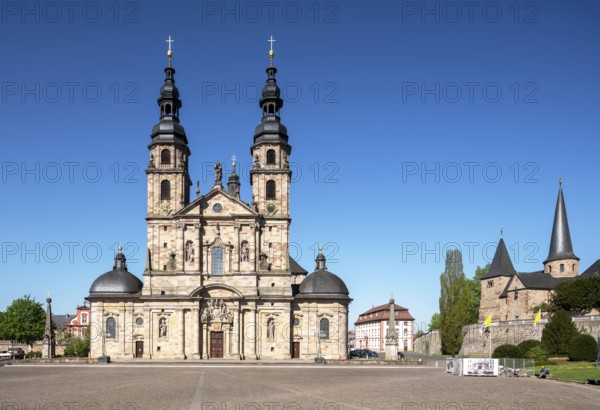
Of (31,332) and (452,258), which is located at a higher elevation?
(452,258)

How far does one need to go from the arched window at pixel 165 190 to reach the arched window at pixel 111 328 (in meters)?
12.8

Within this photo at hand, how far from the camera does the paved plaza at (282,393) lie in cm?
2308

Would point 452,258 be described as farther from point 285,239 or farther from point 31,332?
point 31,332

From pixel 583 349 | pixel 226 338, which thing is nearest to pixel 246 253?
pixel 226 338

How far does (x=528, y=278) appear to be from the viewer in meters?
87.7

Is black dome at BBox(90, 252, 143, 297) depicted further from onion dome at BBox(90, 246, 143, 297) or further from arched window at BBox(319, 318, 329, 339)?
arched window at BBox(319, 318, 329, 339)

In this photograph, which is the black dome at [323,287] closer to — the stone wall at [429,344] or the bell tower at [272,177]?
the bell tower at [272,177]

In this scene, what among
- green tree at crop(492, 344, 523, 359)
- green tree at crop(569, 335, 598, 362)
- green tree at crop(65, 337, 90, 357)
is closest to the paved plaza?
green tree at crop(569, 335, 598, 362)

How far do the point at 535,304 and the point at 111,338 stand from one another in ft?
174

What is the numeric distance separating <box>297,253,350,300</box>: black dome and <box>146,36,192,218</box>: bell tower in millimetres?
14879

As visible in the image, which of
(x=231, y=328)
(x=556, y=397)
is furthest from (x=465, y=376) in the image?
(x=231, y=328)

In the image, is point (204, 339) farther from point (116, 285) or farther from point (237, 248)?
point (116, 285)

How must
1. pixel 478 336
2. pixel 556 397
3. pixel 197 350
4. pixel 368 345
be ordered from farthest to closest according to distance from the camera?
pixel 368 345 < pixel 478 336 < pixel 197 350 < pixel 556 397

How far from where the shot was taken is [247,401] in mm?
24297
